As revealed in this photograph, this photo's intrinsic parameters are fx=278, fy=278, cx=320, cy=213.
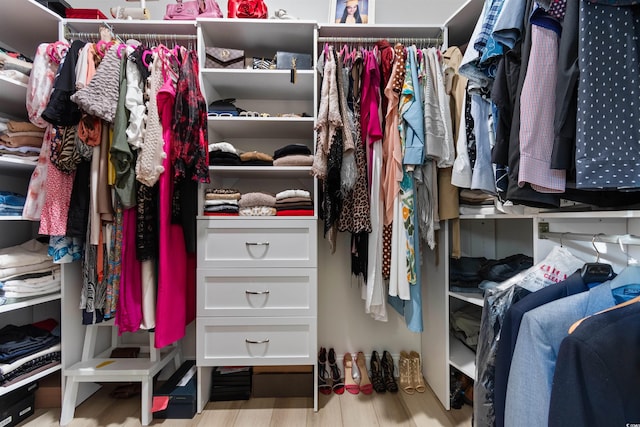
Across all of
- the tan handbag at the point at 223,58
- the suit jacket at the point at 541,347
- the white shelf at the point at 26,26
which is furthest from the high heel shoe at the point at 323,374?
the white shelf at the point at 26,26

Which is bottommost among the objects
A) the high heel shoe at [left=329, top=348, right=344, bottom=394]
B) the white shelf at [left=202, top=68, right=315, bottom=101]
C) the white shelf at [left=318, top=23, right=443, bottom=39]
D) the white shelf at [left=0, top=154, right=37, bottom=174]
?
the high heel shoe at [left=329, top=348, right=344, bottom=394]

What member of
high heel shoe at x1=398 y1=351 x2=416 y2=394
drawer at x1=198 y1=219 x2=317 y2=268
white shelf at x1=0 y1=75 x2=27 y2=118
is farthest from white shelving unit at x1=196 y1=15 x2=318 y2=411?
white shelf at x1=0 y1=75 x2=27 y2=118

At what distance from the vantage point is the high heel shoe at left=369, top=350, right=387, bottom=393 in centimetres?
158

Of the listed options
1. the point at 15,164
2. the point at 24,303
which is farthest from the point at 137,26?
the point at 24,303

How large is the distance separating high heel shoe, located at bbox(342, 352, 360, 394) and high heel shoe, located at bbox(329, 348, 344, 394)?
1.4 inches

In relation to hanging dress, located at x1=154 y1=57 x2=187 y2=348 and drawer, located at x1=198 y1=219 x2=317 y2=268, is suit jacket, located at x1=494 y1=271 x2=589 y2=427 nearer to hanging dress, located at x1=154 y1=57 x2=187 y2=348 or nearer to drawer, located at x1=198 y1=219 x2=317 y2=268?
drawer, located at x1=198 y1=219 x2=317 y2=268

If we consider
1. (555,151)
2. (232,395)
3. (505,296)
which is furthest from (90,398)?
(555,151)

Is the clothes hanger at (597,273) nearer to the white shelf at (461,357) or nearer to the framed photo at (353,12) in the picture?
the white shelf at (461,357)

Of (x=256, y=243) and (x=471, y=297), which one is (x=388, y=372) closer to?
(x=471, y=297)

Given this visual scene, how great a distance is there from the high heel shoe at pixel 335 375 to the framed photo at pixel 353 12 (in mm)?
2005

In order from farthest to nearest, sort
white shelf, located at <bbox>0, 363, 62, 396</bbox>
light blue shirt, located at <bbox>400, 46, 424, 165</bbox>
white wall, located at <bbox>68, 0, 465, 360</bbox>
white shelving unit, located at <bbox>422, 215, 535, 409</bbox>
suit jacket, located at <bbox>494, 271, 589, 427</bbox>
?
Result: white wall, located at <bbox>68, 0, 465, 360</bbox> → white shelving unit, located at <bbox>422, 215, 535, 409</bbox> → light blue shirt, located at <bbox>400, 46, 424, 165</bbox> → white shelf, located at <bbox>0, 363, 62, 396</bbox> → suit jacket, located at <bbox>494, 271, 589, 427</bbox>

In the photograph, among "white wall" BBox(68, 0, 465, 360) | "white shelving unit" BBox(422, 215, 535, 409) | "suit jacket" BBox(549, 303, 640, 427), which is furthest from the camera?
"white wall" BBox(68, 0, 465, 360)

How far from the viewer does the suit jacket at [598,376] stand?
536mm

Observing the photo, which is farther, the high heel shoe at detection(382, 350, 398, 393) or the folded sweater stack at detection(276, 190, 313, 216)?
the high heel shoe at detection(382, 350, 398, 393)
